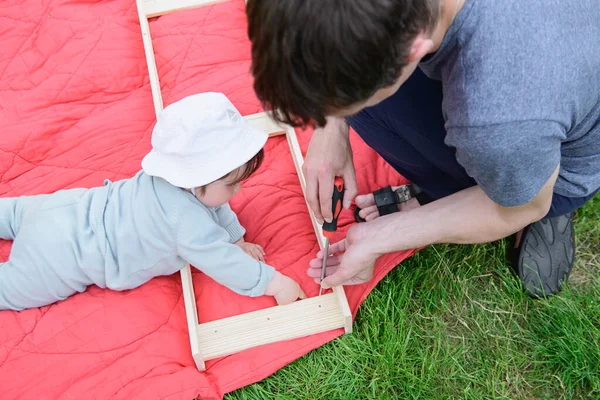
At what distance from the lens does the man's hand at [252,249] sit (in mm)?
1886

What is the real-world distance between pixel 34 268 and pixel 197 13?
1.30 m

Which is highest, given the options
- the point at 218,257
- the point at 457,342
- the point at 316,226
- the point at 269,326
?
the point at 218,257

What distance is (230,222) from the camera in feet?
6.17

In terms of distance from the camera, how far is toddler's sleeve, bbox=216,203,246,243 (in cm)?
186

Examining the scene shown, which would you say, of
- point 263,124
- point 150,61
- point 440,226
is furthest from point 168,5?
point 440,226

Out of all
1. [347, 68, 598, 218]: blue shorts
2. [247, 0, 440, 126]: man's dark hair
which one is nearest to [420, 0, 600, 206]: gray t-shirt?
[247, 0, 440, 126]: man's dark hair

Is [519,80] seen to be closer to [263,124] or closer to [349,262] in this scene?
[349,262]

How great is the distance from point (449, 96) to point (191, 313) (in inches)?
39.7

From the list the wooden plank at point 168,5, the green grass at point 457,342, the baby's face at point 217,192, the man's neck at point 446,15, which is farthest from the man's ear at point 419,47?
the wooden plank at point 168,5

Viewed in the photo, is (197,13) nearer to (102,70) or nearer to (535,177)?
(102,70)

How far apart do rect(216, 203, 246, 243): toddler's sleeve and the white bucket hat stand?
32 centimetres

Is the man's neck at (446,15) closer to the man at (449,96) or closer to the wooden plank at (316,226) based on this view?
the man at (449,96)

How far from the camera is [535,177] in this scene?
3.85 ft

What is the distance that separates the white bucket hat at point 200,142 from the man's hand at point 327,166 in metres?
0.19
